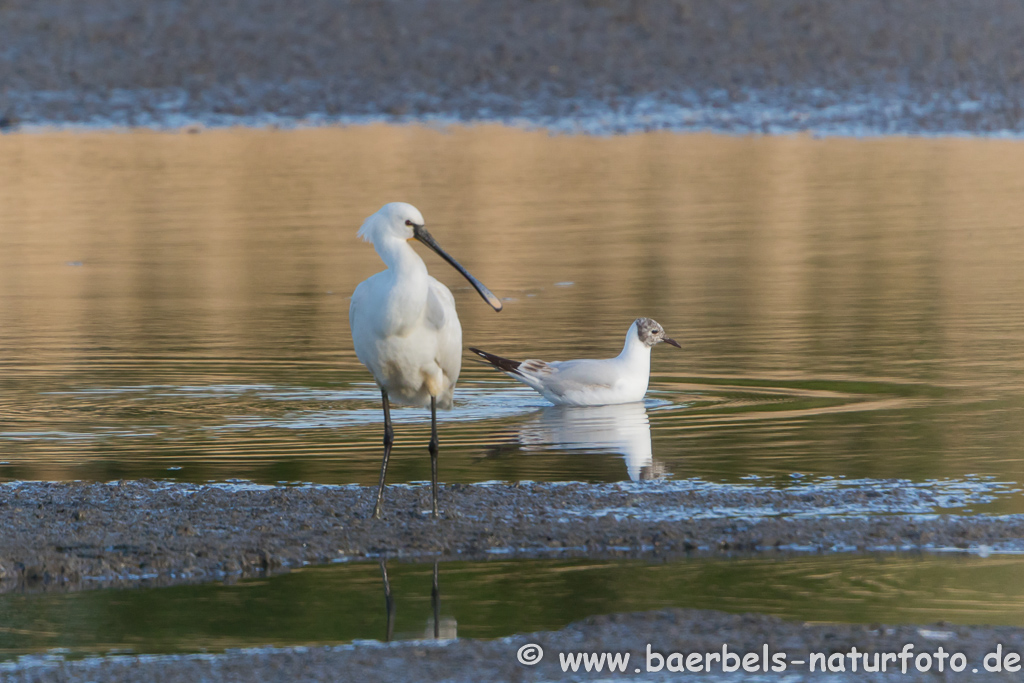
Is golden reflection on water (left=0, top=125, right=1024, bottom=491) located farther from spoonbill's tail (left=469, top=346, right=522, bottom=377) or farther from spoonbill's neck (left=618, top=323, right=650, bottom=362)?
spoonbill's tail (left=469, top=346, right=522, bottom=377)

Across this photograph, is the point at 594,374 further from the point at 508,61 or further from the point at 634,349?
the point at 508,61

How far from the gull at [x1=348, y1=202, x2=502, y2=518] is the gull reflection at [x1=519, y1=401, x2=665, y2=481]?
4.10 ft

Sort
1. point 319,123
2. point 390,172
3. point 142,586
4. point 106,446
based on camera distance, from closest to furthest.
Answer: point 142,586, point 106,446, point 390,172, point 319,123

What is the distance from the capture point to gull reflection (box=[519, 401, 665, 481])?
8.60 metres

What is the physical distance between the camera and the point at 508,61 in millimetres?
31281

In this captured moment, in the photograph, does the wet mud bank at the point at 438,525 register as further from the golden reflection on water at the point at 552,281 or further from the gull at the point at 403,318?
the golden reflection on water at the point at 552,281

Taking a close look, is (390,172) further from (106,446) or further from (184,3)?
(106,446)

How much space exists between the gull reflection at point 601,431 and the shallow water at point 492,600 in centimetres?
174

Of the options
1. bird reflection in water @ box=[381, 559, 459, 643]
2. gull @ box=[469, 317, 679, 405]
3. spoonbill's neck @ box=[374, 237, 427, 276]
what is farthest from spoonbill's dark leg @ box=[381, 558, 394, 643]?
gull @ box=[469, 317, 679, 405]

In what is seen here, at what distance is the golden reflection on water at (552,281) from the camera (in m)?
9.16

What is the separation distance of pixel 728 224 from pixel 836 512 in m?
11.6

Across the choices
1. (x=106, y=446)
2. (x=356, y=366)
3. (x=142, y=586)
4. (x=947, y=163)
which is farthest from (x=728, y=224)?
(x=142, y=586)

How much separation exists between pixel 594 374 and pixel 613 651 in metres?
4.67

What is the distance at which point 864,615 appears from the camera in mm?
5883
